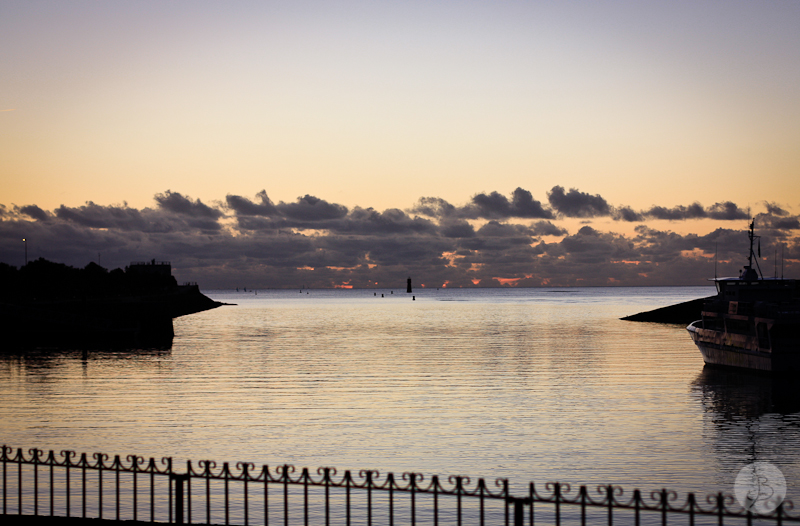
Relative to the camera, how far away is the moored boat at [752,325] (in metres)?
50.5

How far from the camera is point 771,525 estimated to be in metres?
18.0

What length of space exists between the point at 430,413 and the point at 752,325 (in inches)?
1326

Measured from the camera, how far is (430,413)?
34.8m

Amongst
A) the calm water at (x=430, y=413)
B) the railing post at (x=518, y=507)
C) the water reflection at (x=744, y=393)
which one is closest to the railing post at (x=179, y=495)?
the railing post at (x=518, y=507)

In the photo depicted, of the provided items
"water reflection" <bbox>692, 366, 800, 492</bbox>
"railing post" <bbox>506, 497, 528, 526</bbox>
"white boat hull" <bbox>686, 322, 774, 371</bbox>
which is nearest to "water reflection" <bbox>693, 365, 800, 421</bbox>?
"water reflection" <bbox>692, 366, 800, 492</bbox>

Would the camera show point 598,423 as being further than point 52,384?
No

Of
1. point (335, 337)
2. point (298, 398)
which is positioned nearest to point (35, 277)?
point (335, 337)

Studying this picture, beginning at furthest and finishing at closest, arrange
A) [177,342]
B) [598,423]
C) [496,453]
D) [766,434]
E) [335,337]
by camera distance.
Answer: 1. [335,337]
2. [177,342]
3. [598,423]
4. [766,434]
5. [496,453]

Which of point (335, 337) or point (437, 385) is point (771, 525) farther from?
point (335, 337)

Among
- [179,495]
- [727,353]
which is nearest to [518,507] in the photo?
[179,495]

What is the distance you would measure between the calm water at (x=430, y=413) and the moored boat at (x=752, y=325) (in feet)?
6.43

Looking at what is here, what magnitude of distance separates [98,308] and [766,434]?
399ft

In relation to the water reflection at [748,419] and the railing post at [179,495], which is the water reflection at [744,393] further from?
the railing post at [179,495]

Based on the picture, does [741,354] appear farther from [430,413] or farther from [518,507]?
[518,507]
